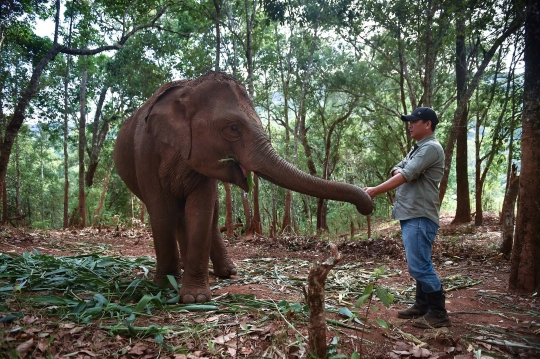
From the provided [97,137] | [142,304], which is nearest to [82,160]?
[97,137]

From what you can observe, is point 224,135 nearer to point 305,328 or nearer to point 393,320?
point 305,328

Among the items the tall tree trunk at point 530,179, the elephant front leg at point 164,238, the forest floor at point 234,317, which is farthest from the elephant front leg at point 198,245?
the tall tree trunk at point 530,179

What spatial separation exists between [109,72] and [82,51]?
909cm

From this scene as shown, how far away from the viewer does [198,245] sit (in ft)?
14.8

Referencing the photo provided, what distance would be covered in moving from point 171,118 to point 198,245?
58.4 inches

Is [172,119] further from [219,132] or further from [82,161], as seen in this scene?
[82,161]

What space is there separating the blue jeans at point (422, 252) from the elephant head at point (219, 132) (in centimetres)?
106

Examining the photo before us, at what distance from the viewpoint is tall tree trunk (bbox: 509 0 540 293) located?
15.8ft

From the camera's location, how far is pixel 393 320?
151 inches

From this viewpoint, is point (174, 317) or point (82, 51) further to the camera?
point (82, 51)

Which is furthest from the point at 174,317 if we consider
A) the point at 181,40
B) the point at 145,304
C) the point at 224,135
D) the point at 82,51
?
the point at 181,40

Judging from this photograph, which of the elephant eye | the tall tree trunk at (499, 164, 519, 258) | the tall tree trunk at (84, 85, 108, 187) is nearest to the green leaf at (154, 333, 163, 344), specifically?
the elephant eye

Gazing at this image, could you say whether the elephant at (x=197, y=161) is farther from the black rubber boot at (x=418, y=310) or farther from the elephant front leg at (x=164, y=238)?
the black rubber boot at (x=418, y=310)

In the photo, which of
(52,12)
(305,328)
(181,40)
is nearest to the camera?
(305,328)
